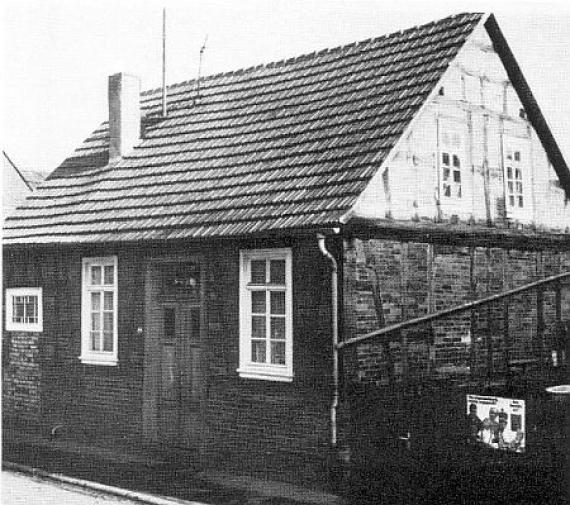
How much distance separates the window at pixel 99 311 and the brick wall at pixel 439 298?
14.0 ft

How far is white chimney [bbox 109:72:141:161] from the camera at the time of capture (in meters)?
15.1

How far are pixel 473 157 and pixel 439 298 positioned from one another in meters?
2.02

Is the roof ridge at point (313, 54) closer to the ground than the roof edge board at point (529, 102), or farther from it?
farther from it

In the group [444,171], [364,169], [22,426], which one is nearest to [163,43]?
[364,169]

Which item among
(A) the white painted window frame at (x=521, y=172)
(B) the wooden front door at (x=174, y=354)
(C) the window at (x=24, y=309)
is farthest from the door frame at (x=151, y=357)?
(A) the white painted window frame at (x=521, y=172)

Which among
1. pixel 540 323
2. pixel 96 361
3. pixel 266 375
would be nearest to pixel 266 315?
pixel 266 375

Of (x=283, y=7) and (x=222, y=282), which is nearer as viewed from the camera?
(x=283, y=7)

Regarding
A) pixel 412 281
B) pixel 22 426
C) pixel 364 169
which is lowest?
pixel 22 426

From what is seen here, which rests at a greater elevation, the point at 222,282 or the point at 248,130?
the point at 248,130

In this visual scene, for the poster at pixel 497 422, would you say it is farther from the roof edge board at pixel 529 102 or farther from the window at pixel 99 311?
the window at pixel 99 311

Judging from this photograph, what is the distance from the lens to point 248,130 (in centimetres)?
1332

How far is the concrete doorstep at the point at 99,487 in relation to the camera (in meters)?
9.99

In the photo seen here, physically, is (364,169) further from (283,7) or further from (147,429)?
Result: (147,429)

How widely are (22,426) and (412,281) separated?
7.04 m
